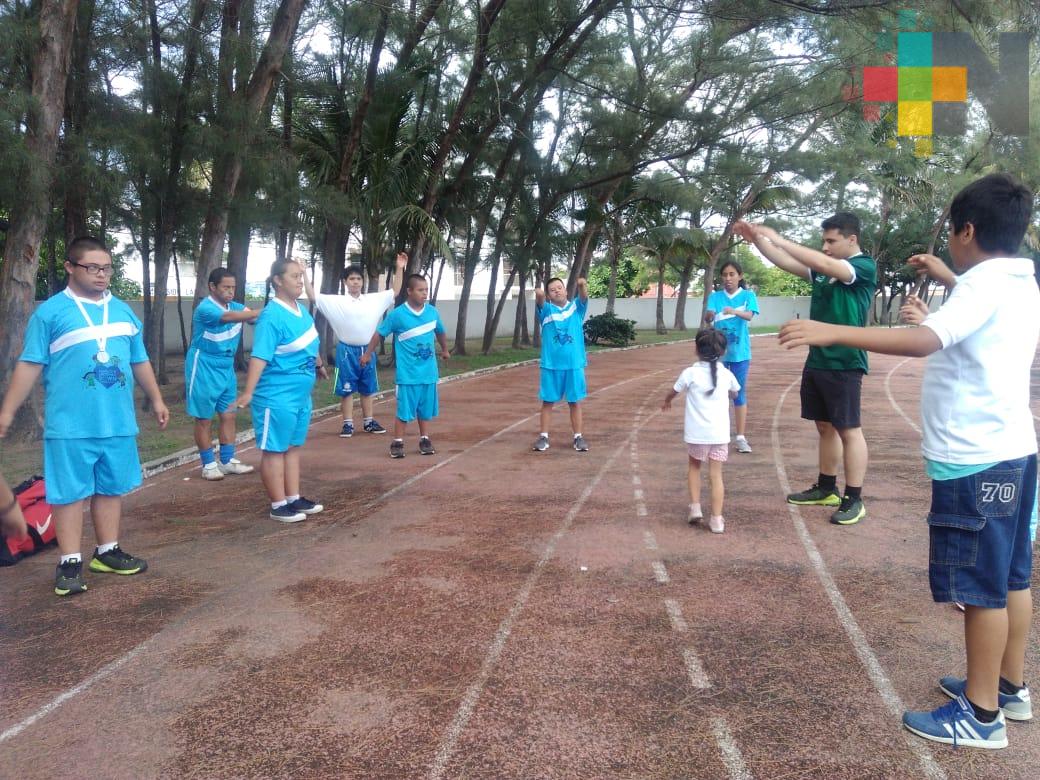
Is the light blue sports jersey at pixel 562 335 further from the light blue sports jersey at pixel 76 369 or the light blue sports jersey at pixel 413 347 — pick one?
the light blue sports jersey at pixel 76 369

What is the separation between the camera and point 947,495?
290 centimetres

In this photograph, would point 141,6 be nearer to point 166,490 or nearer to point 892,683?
point 166,490

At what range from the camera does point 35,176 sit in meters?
7.95

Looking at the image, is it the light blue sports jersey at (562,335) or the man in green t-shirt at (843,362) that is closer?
the man in green t-shirt at (843,362)

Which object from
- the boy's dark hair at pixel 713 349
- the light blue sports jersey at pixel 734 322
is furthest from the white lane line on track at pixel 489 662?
the light blue sports jersey at pixel 734 322

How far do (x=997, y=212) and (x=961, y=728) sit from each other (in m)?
1.85

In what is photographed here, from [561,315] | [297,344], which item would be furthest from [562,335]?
[297,344]

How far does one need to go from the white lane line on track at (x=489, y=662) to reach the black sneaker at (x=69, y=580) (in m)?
2.43

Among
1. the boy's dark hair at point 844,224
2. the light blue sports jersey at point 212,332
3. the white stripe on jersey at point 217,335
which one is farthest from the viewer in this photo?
the white stripe on jersey at point 217,335

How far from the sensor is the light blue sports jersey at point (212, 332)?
23.0 feet

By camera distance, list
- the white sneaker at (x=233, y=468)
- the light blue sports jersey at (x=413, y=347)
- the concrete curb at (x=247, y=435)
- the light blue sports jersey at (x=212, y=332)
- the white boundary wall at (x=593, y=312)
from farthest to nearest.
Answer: the white boundary wall at (x=593, y=312), the light blue sports jersey at (x=413, y=347), the concrete curb at (x=247, y=435), the white sneaker at (x=233, y=468), the light blue sports jersey at (x=212, y=332)

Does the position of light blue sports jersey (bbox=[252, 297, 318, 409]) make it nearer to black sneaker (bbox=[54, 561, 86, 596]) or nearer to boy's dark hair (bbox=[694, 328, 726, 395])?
black sneaker (bbox=[54, 561, 86, 596])

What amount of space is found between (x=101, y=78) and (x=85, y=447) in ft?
25.6

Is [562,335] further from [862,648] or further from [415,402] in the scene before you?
[862,648]
